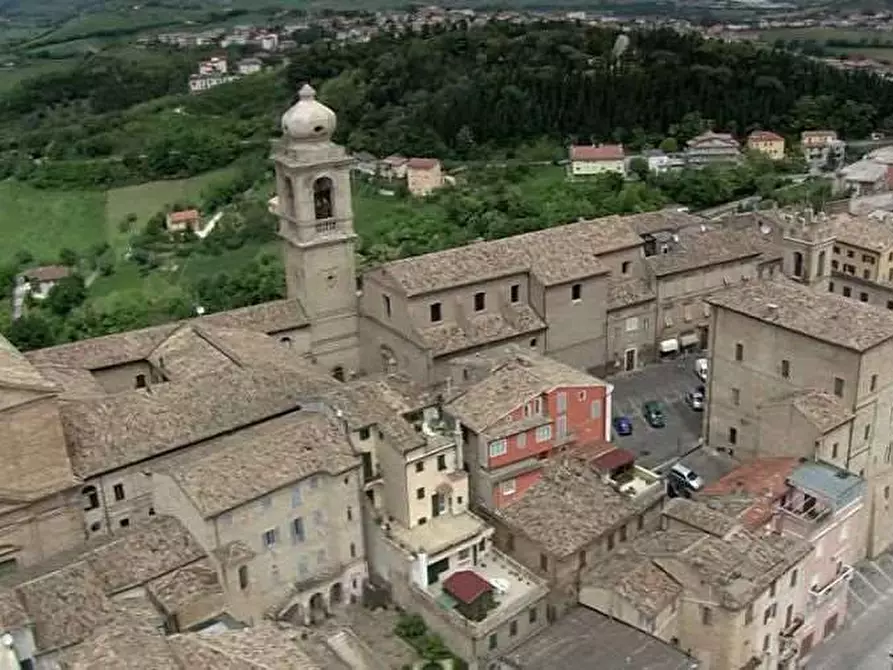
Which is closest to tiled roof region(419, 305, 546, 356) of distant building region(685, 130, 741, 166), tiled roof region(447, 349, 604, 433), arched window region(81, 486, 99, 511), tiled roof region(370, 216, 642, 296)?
tiled roof region(370, 216, 642, 296)

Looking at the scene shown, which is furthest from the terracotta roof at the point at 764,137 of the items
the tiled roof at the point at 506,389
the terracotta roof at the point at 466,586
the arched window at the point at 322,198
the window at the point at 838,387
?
the terracotta roof at the point at 466,586

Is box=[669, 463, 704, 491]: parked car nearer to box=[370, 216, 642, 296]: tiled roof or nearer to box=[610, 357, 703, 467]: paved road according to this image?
box=[610, 357, 703, 467]: paved road

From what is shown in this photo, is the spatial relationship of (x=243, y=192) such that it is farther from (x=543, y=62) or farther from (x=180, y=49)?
(x=180, y=49)

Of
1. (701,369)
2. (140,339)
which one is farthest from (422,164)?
(140,339)

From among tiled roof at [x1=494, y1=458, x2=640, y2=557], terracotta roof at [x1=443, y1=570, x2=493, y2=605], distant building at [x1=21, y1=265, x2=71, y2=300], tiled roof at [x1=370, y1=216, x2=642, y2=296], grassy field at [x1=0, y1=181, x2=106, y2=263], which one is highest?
tiled roof at [x1=370, y1=216, x2=642, y2=296]

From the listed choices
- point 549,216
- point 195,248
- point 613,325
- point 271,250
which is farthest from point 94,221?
point 613,325

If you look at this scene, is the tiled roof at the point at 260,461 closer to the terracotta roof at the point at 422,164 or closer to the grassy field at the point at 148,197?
the terracotta roof at the point at 422,164

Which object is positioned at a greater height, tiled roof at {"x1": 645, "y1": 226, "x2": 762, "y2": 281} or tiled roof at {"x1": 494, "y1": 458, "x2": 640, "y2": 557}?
tiled roof at {"x1": 645, "y1": 226, "x2": 762, "y2": 281}

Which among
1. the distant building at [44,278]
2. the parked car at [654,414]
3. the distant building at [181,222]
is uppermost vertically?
the parked car at [654,414]
